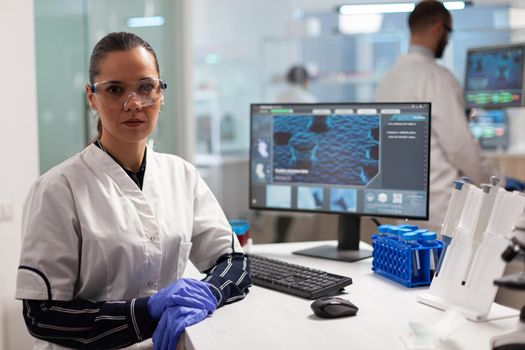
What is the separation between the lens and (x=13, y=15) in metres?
2.49

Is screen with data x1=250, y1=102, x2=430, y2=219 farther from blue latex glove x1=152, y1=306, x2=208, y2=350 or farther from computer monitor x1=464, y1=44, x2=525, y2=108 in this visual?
computer monitor x1=464, y1=44, x2=525, y2=108

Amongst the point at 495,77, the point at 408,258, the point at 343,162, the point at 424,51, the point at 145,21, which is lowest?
the point at 408,258

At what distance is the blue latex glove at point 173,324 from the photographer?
4.51 feet

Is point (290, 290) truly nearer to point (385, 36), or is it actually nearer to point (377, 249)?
point (377, 249)

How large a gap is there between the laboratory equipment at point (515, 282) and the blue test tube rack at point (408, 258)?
559 millimetres

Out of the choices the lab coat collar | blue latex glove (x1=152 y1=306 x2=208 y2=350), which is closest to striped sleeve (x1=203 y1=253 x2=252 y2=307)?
blue latex glove (x1=152 y1=306 x2=208 y2=350)

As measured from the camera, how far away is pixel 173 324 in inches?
54.4

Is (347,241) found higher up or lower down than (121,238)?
lower down

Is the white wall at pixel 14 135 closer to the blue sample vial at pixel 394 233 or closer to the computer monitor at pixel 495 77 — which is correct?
the blue sample vial at pixel 394 233

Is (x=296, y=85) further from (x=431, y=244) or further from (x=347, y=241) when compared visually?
(x=431, y=244)

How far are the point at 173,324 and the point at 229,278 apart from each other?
263 mm

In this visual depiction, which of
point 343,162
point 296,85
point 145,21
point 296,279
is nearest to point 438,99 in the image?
point 343,162

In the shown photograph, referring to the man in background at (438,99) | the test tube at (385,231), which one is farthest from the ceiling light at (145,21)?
the test tube at (385,231)

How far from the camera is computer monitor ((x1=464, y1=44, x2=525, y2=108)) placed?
10.0ft
